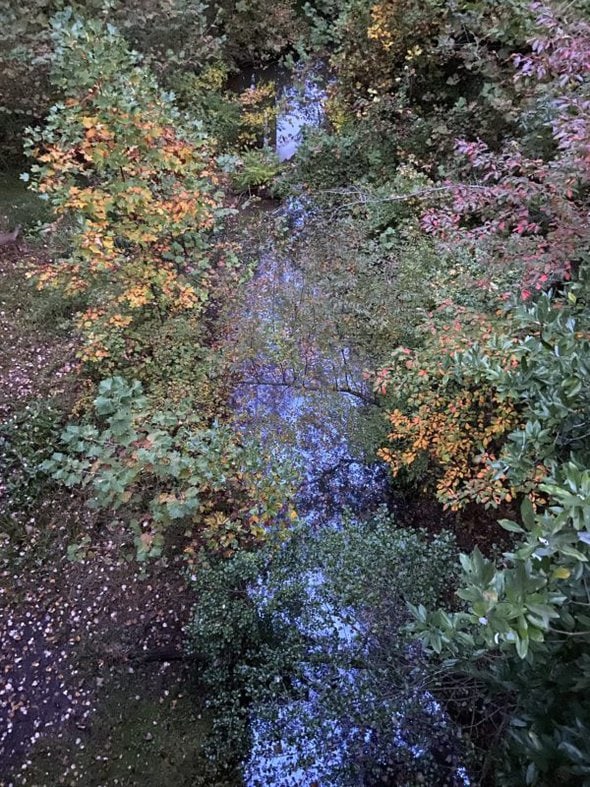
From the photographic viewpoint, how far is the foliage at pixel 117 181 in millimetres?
3514

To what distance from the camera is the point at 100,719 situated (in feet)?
10.2

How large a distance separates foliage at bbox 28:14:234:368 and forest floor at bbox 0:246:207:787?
150 cm

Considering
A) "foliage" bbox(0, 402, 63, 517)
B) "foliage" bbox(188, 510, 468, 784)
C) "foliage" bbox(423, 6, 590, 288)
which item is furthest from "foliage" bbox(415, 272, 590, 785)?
"foliage" bbox(0, 402, 63, 517)

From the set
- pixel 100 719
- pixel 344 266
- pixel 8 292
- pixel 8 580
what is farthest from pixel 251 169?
pixel 100 719

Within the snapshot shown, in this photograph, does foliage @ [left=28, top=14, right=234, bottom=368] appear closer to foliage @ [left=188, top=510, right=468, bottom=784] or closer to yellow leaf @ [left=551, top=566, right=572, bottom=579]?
foliage @ [left=188, top=510, right=468, bottom=784]

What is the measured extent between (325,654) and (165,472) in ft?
4.32

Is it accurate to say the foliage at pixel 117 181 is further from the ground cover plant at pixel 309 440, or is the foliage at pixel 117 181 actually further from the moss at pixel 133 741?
the moss at pixel 133 741

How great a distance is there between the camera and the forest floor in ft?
9.78

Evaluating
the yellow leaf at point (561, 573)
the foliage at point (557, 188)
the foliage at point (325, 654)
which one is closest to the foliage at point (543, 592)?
the yellow leaf at point (561, 573)

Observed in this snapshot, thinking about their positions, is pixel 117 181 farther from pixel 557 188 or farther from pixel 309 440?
pixel 557 188

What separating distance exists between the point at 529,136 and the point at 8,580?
5.38m

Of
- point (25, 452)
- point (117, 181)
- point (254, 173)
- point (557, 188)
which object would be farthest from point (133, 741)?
point (254, 173)

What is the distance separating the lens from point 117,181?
3.77 meters

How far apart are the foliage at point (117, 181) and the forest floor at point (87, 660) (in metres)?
1.50
